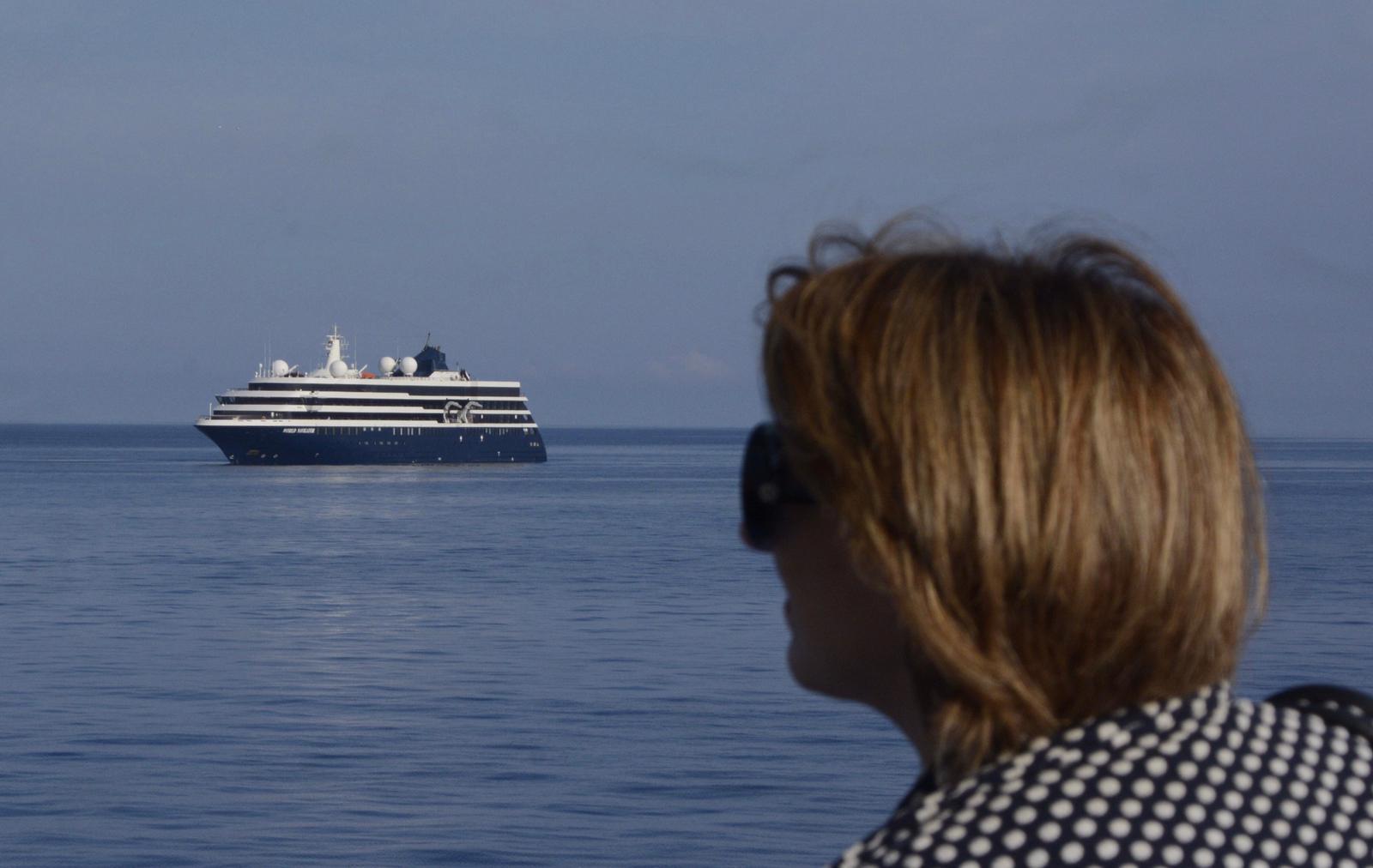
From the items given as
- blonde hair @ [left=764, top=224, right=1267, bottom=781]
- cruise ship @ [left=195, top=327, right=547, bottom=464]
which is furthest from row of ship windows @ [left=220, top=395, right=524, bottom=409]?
blonde hair @ [left=764, top=224, right=1267, bottom=781]

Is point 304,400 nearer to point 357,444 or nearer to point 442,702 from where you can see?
point 357,444

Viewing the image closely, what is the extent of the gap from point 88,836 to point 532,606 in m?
13.5

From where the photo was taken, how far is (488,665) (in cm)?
1759

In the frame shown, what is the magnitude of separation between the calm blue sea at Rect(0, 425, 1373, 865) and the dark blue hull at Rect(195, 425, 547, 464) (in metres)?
31.6

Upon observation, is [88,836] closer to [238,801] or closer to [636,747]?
[238,801]

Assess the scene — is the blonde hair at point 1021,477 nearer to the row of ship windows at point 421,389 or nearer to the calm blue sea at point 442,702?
the calm blue sea at point 442,702

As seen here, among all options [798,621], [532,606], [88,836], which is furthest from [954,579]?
[532,606]

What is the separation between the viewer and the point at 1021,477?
1.05 metres

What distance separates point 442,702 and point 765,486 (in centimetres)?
1432

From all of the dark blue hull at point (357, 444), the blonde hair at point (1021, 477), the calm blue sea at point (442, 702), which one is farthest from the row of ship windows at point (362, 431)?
the blonde hair at point (1021, 477)

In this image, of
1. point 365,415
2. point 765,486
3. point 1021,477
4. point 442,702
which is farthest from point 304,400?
point 1021,477

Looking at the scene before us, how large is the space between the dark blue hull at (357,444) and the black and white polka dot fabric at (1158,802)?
67397mm

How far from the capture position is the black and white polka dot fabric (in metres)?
0.97

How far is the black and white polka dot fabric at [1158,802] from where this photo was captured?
A: 97 centimetres
